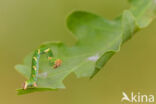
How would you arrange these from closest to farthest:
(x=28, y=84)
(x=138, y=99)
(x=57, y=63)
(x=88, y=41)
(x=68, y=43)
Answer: (x=28, y=84), (x=57, y=63), (x=88, y=41), (x=138, y=99), (x=68, y=43)

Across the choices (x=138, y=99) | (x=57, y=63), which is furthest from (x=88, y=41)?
(x=138, y=99)

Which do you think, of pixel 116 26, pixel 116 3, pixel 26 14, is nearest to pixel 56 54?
pixel 116 26

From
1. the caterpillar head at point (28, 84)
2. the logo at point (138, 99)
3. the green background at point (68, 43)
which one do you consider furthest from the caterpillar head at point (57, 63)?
the green background at point (68, 43)

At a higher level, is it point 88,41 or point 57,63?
point 88,41

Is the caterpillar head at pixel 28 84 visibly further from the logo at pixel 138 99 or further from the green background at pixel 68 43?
the green background at pixel 68 43

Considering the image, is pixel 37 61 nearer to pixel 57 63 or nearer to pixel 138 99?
pixel 57 63

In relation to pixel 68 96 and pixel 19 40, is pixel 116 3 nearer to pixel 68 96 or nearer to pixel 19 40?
pixel 68 96
